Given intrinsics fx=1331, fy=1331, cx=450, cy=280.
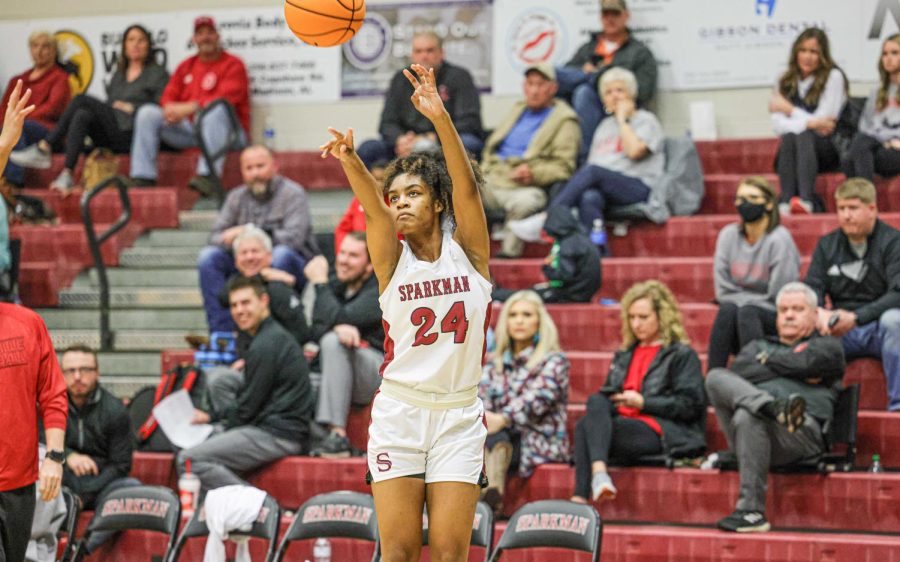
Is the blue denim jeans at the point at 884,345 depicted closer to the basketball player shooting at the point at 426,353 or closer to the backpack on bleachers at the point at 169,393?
the basketball player shooting at the point at 426,353

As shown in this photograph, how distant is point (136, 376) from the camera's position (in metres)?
9.46

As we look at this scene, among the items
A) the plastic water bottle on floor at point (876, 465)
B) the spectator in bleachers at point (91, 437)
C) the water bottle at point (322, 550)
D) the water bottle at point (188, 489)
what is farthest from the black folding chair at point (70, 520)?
the plastic water bottle on floor at point (876, 465)

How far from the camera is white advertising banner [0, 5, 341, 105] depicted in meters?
11.7

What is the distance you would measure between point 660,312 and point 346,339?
6.00 ft

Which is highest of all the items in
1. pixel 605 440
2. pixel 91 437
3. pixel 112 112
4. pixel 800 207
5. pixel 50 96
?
pixel 50 96

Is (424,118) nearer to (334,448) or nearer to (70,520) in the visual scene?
(334,448)

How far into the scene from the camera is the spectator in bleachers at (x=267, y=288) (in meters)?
8.23

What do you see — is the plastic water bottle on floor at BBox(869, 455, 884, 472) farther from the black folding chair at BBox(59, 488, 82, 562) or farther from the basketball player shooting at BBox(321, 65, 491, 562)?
the black folding chair at BBox(59, 488, 82, 562)

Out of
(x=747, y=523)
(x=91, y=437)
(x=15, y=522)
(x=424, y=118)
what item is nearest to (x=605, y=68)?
(x=424, y=118)

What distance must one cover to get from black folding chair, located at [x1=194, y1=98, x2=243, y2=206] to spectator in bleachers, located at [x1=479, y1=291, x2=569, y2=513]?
3.73 metres

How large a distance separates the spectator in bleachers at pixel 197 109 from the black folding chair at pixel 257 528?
13.3ft

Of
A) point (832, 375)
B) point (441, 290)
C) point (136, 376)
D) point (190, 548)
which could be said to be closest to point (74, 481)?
point (190, 548)

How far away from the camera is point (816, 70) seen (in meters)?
9.45

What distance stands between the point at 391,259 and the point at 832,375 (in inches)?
126
